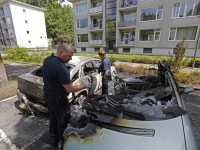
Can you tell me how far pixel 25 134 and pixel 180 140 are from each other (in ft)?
9.86

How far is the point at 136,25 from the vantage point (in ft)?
56.0

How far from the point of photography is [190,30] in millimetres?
14094

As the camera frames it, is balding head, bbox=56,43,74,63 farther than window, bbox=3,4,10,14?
No

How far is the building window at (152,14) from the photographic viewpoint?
15175 millimetres

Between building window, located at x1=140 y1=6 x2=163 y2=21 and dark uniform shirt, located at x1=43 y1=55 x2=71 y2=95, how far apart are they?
56.6ft

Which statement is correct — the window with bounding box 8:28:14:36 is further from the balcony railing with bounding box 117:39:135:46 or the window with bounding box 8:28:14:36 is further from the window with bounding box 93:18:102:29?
the balcony railing with bounding box 117:39:135:46

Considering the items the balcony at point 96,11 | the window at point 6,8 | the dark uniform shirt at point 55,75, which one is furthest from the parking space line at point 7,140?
Answer: the window at point 6,8

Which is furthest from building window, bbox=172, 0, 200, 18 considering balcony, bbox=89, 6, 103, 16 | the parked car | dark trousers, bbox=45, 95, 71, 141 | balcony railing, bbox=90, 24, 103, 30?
dark trousers, bbox=45, 95, 71, 141

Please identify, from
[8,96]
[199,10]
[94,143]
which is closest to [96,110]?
[94,143]

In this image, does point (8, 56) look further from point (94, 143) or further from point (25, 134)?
point (94, 143)

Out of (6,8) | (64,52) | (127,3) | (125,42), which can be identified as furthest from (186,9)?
(6,8)

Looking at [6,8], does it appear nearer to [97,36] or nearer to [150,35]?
[97,36]

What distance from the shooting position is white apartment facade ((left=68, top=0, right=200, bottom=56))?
1401 cm

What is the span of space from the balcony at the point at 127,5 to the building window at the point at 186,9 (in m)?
5.07
